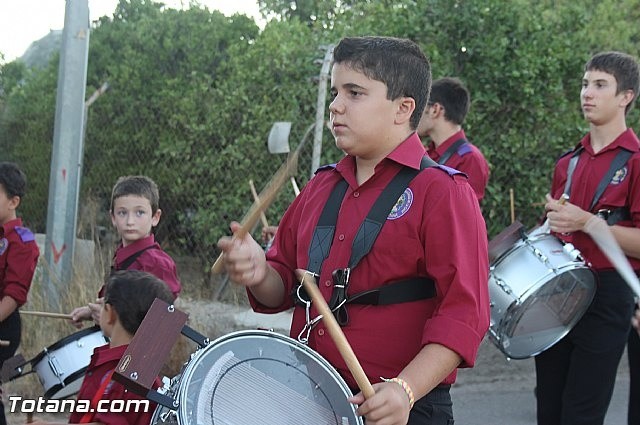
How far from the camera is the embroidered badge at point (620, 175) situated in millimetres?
4391

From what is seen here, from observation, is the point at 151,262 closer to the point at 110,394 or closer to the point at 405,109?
the point at 110,394

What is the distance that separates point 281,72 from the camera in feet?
24.9

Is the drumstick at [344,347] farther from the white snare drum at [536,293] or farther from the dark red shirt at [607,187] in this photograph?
the dark red shirt at [607,187]

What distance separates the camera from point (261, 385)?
2428mm

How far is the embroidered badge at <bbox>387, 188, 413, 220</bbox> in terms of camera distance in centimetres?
256

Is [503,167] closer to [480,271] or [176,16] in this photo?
[176,16]

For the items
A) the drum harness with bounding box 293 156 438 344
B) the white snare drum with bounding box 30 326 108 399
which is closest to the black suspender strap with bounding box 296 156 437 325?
the drum harness with bounding box 293 156 438 344

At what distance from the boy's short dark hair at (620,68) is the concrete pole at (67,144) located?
3.68 m

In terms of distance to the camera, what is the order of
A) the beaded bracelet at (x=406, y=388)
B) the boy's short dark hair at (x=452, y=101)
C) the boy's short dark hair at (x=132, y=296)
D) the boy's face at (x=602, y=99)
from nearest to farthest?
the beaded bracelet at (x=406, y=388) → the boy's short dark hair at (x=132, y=296) → the boy's face at (x=602, y=99) → the boy's short dark hair at (x=452, y=101)

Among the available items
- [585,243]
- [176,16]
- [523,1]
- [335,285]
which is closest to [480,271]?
[335,285]

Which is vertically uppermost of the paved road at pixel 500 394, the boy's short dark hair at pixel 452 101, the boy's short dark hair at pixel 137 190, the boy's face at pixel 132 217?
the boy's short dark hair at pixel 452 101

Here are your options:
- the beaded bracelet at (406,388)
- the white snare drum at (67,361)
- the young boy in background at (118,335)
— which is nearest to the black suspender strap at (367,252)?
the beaded bracelet at (406,388)

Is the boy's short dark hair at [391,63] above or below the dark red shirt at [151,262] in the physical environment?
above

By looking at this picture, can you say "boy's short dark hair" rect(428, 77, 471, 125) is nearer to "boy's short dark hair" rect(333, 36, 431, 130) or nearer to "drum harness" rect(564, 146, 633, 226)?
"drum harness" rect(564, 146, 633, 226)
